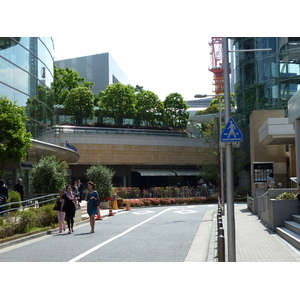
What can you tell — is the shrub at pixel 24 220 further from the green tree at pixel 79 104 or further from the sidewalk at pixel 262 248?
the green tree at pixel 79 104

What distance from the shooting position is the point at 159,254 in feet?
43.3

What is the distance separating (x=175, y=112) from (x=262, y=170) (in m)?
44.8

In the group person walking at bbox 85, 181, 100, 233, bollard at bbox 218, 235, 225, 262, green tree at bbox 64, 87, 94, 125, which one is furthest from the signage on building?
green tree at bbox 64, 87, 94, 125

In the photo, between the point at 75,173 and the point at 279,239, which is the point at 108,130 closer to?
the point at 75,173

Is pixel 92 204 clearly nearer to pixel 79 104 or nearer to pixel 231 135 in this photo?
pixel 231 135

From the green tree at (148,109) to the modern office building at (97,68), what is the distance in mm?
18380

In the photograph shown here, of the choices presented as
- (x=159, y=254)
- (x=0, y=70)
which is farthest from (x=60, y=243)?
(x=0, y=70)

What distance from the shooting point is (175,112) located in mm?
79438

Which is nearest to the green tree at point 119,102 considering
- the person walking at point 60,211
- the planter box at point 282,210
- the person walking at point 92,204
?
the person walking at point 60,211

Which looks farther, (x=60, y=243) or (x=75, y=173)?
(x=75, y=173)

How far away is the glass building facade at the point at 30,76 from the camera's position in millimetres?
27953

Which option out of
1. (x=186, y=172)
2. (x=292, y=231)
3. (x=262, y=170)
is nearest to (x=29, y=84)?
(x=262, y=170)

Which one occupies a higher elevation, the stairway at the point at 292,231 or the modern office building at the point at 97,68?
the modern office building at the point at 97,68
